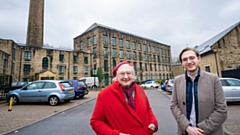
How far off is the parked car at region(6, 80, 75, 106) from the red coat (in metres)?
8.06

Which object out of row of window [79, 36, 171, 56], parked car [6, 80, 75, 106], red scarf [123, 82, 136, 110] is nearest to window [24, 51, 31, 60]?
row of window [79, 36, 171, 56]

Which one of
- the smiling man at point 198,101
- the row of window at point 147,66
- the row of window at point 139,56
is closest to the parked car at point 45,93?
the smiling man at point 198,101

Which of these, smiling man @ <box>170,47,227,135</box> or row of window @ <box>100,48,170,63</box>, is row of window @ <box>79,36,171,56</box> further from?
smiling man @ <box>170,47,227,135</box>

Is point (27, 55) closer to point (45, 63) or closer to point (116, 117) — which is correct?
point (45, 63)

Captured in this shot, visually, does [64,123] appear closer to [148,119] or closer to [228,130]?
[148,119]

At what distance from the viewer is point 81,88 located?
12273mm

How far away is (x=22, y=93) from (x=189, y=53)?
10.8m

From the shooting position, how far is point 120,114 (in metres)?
1.70

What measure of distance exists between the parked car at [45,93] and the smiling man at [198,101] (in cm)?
849

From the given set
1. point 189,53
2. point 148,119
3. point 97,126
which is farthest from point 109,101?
point 189,53

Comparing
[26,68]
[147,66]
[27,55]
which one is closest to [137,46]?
[147,66]

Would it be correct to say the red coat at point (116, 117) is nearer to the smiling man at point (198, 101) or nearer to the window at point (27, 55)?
the smiling man at point (198, 101)

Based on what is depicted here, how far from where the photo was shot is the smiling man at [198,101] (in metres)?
1.73

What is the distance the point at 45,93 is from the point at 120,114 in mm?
8827
